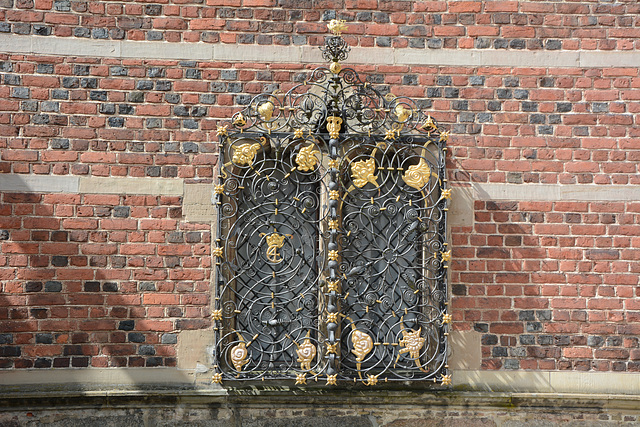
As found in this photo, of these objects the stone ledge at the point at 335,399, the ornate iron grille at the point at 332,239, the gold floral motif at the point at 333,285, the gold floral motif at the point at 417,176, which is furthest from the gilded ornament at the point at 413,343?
the gold floral motif at the point at 417,176

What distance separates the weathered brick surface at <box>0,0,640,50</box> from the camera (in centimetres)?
451

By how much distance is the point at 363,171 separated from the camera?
174 inches

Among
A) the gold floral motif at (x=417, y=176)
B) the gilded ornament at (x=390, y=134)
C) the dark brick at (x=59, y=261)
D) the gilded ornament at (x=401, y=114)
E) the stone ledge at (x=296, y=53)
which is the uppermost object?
the stone ledge at (x=296, y=53)

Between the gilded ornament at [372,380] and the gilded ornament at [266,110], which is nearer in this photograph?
the gilded ornament at [372,380]

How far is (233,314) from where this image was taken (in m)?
4.36

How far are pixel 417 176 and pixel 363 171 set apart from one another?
39cm

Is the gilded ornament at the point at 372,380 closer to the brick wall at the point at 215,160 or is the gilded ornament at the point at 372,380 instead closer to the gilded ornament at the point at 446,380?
the gilded ornament at the point at 446,380

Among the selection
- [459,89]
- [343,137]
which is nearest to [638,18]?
[459,89]

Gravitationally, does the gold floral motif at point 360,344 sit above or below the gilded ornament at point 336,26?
below

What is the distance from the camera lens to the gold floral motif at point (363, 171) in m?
4.42

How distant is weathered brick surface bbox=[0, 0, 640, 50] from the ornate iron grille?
320mm

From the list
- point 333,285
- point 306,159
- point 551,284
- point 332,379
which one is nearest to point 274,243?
point 333,285

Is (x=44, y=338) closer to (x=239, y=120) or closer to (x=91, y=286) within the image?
(x=91, y=286)

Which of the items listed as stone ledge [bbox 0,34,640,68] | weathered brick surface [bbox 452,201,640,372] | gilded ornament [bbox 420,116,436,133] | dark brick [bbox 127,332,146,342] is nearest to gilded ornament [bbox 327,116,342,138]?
stone ledge [bbox 0,34,640,68]
